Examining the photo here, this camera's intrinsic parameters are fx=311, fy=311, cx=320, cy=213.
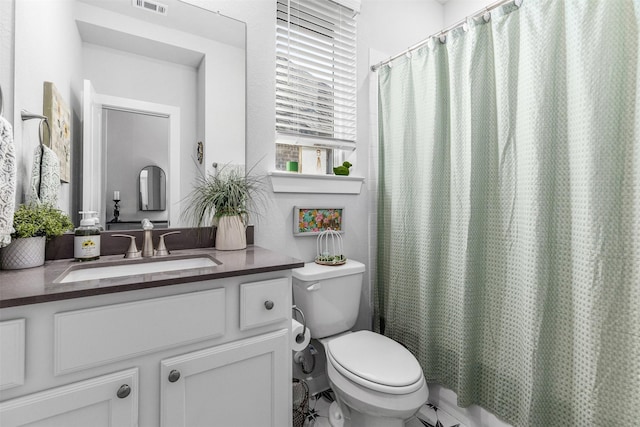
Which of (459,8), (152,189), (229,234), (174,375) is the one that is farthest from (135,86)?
(459,8)

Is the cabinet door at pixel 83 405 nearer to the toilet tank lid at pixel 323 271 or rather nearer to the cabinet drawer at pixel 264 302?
the cabinet drawer at pixel 264 302

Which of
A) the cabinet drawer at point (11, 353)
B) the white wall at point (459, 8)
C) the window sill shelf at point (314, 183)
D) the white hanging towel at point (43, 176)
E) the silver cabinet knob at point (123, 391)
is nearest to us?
the cabinet drawer at point (11, 353)

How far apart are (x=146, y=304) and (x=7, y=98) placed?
806mm

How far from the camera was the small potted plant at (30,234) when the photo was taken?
0.98 m

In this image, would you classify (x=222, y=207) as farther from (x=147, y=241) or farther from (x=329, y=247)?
(x=329, y=247)

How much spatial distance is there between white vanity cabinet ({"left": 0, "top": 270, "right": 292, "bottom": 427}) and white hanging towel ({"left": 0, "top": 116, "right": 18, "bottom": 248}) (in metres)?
0.23

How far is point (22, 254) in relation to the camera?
100 centimetres

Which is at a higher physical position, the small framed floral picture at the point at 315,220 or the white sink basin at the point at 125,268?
the small framed floral picture at the point at 315,220

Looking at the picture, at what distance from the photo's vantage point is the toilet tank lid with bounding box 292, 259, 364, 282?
1553 mm

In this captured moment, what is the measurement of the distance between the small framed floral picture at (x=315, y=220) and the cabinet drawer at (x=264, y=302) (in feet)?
2.11

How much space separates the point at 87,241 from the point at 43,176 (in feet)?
0.87

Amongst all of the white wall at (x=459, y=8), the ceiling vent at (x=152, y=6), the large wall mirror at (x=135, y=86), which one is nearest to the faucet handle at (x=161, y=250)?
the large wall mirror at (x=135, y=86)

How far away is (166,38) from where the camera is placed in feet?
4.66

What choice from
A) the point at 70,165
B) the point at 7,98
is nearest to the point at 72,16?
the point at 7,98
